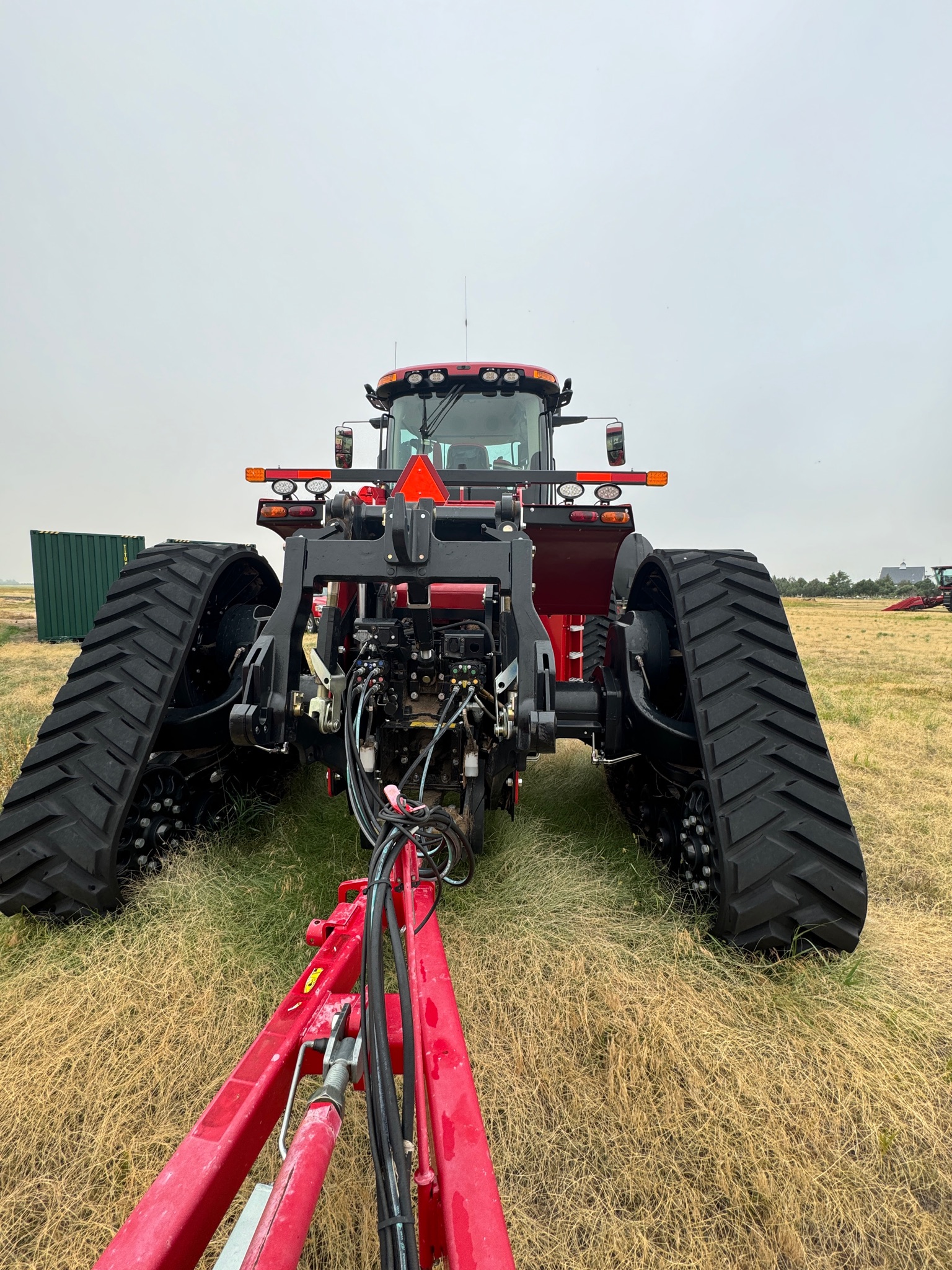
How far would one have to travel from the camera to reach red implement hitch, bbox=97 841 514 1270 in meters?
0.88

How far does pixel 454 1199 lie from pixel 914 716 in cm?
715

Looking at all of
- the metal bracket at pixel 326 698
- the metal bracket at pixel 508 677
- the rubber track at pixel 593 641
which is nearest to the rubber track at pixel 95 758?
the metal bracket at pixel 326 698

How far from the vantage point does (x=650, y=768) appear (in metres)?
2.96

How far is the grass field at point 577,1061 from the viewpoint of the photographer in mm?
1396

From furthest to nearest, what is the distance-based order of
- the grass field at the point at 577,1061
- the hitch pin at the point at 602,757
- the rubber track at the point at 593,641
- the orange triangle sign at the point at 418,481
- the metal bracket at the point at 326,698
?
the rubber track at the point at 593,641
the orange triangle sign at the point at 418,481
the hitch pin at the point at 602,757
the metal bracket at the point at 326,698
the grass field at the point at 577,1061

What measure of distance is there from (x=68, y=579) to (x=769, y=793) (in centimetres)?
1941

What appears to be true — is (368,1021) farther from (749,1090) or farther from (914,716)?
(914,716)

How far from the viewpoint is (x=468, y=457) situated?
16.3 feet

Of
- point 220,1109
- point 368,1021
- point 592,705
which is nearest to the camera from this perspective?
point 220,1109

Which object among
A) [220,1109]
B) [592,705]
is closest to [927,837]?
[592,705]

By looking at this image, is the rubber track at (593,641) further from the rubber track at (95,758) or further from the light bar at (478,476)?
the rubber track at (95,758)

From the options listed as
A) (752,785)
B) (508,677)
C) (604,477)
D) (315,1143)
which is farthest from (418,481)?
(315,1143)

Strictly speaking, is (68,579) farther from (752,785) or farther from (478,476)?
(752,785)

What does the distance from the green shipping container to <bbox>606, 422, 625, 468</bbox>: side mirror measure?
15.8 meters
